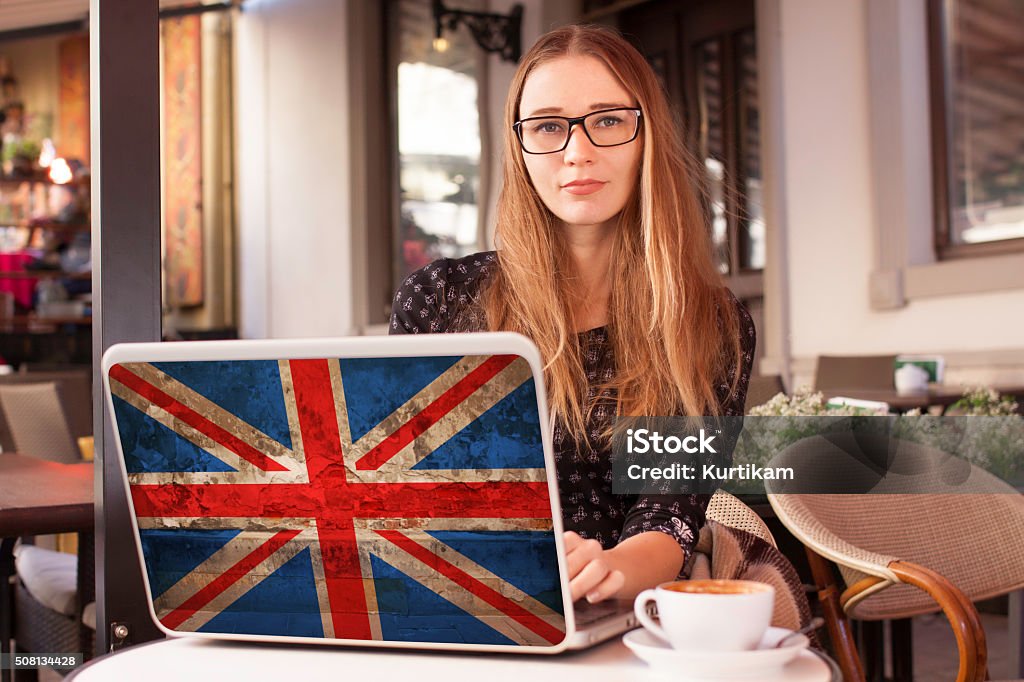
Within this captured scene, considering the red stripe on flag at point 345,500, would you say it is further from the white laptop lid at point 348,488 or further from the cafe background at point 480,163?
the cafe background at point 480,163

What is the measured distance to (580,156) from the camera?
122 cm

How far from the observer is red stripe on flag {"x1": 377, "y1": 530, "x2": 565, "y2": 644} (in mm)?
690

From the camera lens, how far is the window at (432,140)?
691 centimetres

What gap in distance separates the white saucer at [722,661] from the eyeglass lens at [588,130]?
69 cm

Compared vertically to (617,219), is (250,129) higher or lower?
higher

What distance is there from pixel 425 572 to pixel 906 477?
1.61 metres

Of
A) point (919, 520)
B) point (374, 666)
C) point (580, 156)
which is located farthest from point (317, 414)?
point (919, 520)

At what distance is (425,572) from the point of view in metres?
0.70

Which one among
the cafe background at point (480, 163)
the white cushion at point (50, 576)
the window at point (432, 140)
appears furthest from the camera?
the window at point (432, 140)

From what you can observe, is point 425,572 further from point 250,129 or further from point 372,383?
point 250,129

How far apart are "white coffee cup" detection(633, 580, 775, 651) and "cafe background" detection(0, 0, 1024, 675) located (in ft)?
3.13

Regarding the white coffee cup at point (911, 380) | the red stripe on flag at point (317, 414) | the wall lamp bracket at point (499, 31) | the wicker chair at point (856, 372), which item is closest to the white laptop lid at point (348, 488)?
the red stripe on flag at point (317, 414)

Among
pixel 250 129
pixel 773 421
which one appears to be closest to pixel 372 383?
pixel 773 421

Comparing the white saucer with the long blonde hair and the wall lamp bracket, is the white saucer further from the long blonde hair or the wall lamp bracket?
the wall lamp bracket
